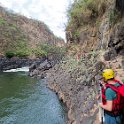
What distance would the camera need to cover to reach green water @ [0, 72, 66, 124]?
24.2 m

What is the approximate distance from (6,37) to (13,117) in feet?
245

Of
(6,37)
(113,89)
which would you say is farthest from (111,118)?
(6,37)

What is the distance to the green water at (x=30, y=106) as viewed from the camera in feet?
79.5

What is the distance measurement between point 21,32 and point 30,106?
81.8 metres

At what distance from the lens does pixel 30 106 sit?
29578 mm

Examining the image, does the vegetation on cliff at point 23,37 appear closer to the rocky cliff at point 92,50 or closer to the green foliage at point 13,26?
the green foliage at point 13,26

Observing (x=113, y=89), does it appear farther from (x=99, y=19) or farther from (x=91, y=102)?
(x=99, y=19)

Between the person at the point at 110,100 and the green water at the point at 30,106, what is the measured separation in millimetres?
14680

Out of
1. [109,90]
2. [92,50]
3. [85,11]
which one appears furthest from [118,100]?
[85,11]

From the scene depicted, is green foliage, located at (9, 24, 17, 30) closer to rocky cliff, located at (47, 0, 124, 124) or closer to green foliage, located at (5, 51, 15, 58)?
green foliage, located at (5, 51, 15, 58)

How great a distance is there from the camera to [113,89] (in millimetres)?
7336

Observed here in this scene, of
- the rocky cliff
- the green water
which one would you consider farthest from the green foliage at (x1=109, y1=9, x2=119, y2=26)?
the green water

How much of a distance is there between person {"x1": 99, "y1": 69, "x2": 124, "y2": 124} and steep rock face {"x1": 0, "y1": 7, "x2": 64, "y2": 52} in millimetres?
83850

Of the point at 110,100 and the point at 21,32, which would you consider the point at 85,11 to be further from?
the point at 21,32
